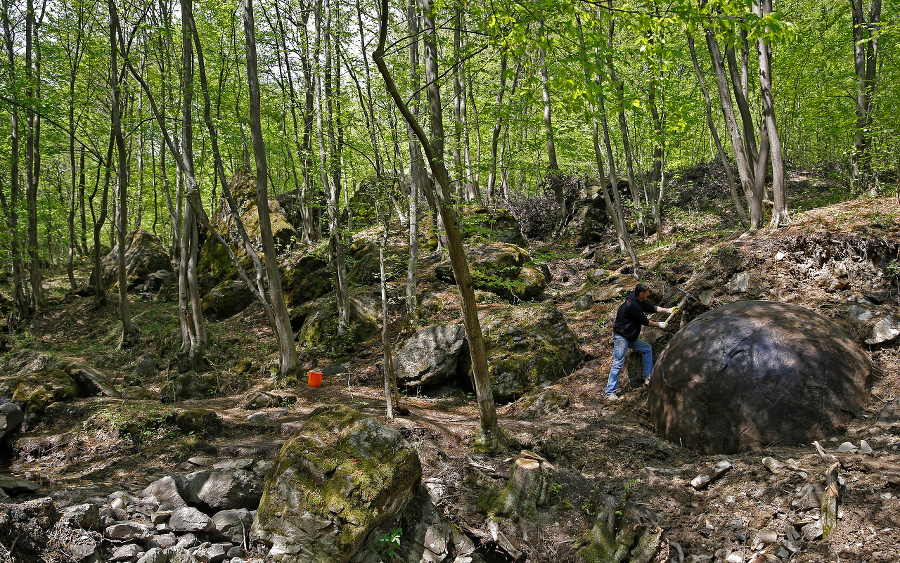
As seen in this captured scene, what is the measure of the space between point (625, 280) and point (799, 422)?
23.6 feet

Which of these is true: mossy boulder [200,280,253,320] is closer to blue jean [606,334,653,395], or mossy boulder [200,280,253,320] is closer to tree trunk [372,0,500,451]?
tree trunk [372,0,500,451]

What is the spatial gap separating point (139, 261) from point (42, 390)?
15.0m

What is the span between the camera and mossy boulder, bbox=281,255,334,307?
46.3ft

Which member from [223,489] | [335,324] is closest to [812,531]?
[223,489]

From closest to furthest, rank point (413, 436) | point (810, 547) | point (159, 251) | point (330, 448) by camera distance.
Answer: point (810, 547), point (330, 448), point (413, 436), point (159, 251)

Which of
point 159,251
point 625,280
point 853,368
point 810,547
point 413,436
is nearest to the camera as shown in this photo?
point 810,547

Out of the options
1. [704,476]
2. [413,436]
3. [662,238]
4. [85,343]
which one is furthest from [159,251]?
[704,476]

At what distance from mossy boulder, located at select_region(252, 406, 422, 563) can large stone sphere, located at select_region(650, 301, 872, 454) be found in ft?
10.1

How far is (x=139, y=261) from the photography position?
19.1m

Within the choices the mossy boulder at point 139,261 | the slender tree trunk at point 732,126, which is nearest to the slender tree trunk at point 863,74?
the slender tree trunk at point 732,126

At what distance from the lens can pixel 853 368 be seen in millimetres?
4730

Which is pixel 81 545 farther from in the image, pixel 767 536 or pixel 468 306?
pixel 767 536

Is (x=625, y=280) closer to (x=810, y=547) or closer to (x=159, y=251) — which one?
(x=810, y=547)

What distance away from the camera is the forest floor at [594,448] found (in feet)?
12.2
